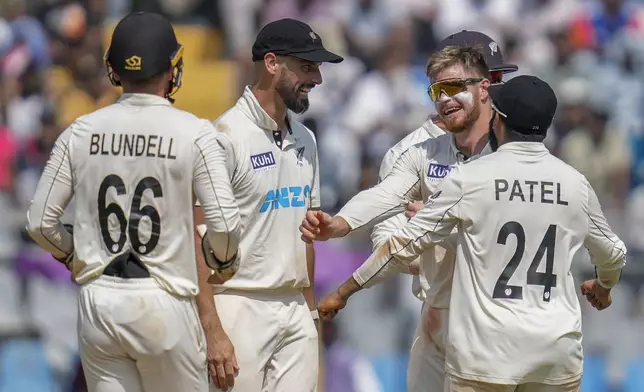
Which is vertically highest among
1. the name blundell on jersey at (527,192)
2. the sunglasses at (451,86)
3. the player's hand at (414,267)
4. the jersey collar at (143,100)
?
the sunglasses at (451,86)

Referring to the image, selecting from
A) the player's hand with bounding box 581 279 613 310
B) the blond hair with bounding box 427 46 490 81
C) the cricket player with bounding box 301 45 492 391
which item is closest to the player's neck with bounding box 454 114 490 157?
the cricket player with bounding box 301 45 492 391

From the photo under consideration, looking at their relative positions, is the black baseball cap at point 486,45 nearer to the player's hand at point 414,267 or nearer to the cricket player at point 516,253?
the cricket player at point 516,253

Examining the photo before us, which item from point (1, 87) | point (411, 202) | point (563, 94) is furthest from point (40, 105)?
point (411, 202)

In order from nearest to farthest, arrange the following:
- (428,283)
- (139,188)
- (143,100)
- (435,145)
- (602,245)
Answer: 1. (139,188)
2. (143,100)
3. (602,245)
4. (428,283)
5. (435,145)

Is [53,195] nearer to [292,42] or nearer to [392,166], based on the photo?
[292,42]

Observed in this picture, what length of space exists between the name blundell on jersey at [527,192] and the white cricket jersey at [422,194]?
661 mm

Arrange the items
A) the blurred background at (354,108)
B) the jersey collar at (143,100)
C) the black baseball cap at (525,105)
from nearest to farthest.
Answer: the jersey collar at (143,100), the black baseball cap at (525,105), the blurred background at (354,108)


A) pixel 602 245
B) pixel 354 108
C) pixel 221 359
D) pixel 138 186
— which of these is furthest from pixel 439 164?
pixel 354 108

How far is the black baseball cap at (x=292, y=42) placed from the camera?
6336 millimetres

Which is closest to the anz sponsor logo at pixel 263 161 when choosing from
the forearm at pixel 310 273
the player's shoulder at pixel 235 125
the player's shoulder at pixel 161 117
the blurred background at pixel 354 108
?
the player's shoulder at pixel 235 125

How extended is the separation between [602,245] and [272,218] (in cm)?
158

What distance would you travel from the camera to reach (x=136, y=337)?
544 cm

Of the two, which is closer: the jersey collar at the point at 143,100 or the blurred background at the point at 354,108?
the jersey collar at the point at 143,100

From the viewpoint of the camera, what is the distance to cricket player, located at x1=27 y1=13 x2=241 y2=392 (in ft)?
17.8
